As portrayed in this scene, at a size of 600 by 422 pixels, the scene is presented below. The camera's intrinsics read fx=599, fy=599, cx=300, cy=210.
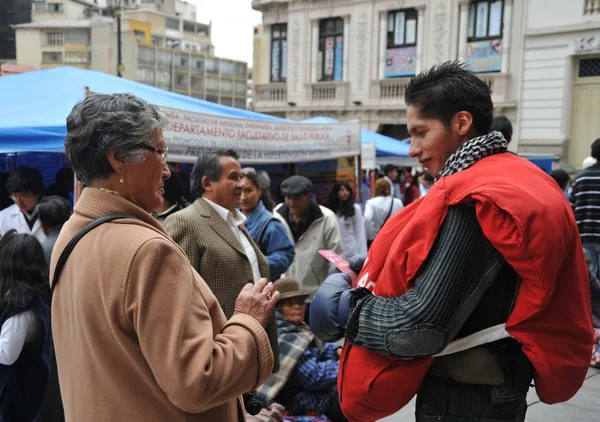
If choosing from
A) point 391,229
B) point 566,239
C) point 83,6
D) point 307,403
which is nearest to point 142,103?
point 391,229

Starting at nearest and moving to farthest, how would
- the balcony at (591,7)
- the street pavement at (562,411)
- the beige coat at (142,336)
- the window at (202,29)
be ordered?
the beige coat at (142,336)
the street pavement at (562,411)
the balcony at (591,7)
the window at (202,29)

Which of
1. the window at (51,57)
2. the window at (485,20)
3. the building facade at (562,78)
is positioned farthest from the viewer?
→ the window at (51,57)

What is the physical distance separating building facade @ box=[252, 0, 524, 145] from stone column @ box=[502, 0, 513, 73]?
3 cm

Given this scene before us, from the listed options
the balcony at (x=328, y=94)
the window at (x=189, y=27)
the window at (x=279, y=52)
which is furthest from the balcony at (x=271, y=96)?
the window at (x=189, y=27)

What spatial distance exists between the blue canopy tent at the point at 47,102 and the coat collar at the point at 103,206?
12.6 feet

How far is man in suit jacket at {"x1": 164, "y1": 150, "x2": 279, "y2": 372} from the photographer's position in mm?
3273

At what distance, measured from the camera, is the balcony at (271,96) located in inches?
988

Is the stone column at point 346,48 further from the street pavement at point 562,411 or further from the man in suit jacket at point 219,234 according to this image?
the man in suit jacket at point 219,234

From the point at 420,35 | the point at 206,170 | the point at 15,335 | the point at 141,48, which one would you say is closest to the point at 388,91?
the point at 420,35

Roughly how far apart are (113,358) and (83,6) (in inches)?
3683

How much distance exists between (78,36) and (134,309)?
81860 mm

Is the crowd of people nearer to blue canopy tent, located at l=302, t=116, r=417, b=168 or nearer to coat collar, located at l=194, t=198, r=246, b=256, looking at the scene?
coat collar, located at l=194, t=198, r=246, b=256

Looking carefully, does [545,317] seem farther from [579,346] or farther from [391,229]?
[391,229]

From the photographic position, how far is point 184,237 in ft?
10.7
